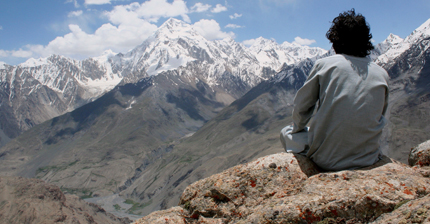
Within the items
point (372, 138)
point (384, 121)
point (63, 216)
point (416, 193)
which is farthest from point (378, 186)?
point (63, 216)

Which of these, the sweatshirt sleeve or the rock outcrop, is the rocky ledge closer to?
the sweatshirt sleeve

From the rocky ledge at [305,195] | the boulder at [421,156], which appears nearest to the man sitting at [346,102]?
the rocky ledge at [305,195]

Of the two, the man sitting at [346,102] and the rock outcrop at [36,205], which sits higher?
the man sitting at [346,102]

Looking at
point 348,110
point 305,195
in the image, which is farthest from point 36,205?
point 348,110

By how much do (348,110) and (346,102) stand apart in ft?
0.54

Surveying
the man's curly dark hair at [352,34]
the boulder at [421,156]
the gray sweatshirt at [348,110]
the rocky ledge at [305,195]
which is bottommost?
the boulder at [421,156]

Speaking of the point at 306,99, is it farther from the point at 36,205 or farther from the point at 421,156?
the point at 36,205

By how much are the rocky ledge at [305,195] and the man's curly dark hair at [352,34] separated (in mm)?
2480

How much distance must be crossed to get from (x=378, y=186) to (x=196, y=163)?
192 metres

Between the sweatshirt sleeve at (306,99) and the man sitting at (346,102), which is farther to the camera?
the sweatshirt sleeve at (306,99)

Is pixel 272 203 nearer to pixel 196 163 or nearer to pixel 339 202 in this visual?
pixel 339 202

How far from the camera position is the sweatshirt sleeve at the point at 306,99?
20.5 feet

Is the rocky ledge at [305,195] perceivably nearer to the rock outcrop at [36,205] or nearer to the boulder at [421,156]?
the boulder at [421,156]

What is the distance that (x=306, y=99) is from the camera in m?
6.49
